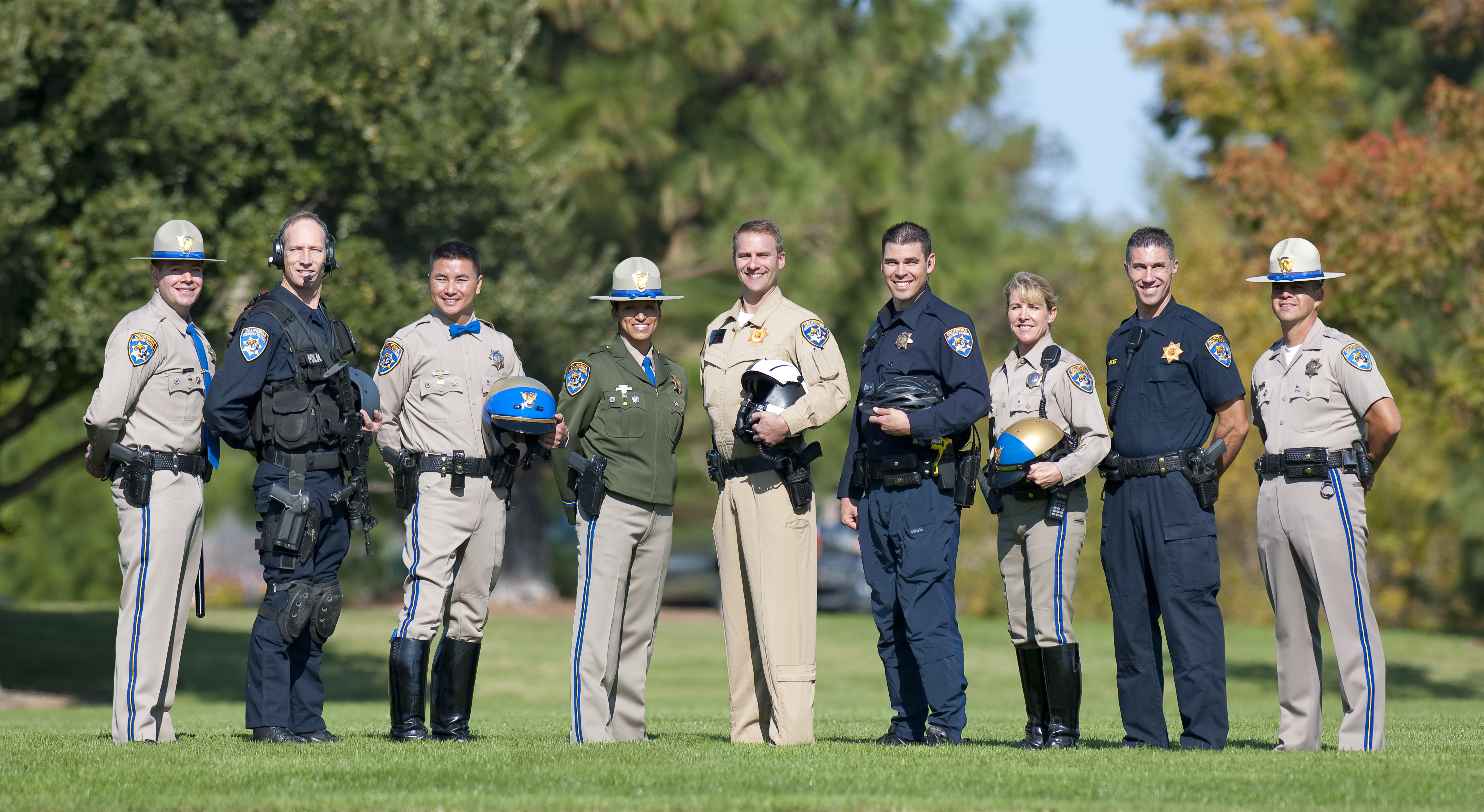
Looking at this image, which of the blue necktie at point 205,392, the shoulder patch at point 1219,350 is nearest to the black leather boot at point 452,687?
the blue necktie at point 205,392

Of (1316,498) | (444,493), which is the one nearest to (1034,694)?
(1316,498)

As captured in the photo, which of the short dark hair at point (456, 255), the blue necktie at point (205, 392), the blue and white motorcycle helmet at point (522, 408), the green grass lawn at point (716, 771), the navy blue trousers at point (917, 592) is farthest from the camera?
the short dark hair at point (456, 255)

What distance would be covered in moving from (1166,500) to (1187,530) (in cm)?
18

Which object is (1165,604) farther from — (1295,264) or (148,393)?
(148,393)

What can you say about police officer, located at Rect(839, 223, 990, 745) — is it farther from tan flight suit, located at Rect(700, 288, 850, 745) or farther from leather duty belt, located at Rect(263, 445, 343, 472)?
→ leather duty belt, located at Rect(263, 445, 343, 472)

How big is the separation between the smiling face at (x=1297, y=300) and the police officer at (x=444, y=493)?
3884mm

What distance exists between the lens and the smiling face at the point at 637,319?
27.2ft

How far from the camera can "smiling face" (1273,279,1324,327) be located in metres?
8.00

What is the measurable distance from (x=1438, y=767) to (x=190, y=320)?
685cm

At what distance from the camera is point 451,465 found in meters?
8.14

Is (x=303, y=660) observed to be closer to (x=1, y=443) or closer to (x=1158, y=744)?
(x=1158, y=744)

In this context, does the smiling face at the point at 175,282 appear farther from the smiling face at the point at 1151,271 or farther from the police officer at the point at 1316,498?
the police officer at the point at 1316,498

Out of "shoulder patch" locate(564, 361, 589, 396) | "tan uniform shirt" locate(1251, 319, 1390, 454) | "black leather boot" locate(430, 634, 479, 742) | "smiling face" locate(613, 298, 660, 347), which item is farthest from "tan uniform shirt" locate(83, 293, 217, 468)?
"tan uniform shirt" locate(1251, 319, 1390, 454)

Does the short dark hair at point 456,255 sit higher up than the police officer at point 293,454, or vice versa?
the short dark hair at point 456,255
